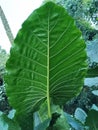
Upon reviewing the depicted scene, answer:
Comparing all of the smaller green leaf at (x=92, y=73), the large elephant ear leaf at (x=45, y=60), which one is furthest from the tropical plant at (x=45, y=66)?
the smaller green leaf at (x=92, y=73)

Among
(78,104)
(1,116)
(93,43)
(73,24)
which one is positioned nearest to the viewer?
(73,24)

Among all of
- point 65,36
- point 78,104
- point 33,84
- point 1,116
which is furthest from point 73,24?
point 78,104

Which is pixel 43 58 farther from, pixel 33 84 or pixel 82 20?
pixel 82 20

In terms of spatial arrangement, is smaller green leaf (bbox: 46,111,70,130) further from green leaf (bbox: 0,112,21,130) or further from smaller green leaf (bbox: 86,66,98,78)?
smaller green leaf (bbox: 86,66,98,78)

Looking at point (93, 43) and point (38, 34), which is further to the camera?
point (93, 43)

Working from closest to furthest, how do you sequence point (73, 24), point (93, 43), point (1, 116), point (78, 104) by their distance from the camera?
point (73, 24) → point (1, 116) → point (93, 43) → point (78, 104)

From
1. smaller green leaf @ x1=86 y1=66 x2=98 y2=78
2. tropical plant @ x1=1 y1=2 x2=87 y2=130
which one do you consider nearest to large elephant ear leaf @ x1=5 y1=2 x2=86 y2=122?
tropical plant @ x1=1 y1=2 x2=87 y2=130

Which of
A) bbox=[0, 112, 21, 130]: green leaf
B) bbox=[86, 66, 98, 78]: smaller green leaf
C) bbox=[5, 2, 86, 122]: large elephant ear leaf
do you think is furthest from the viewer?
bbox=[86, 66, 98, 78]: smaller green leaf
